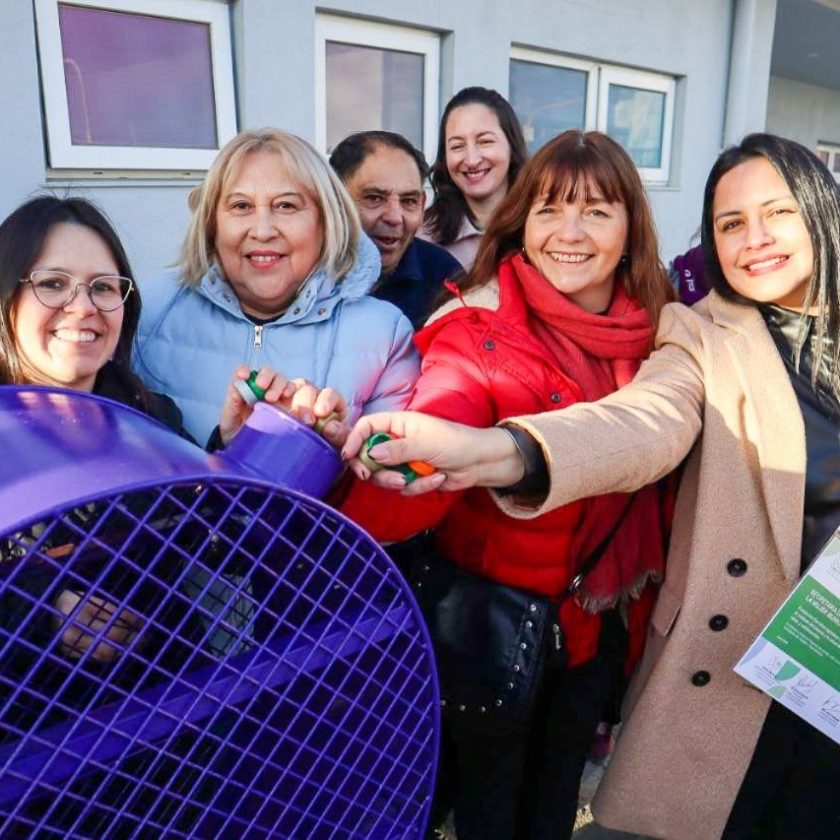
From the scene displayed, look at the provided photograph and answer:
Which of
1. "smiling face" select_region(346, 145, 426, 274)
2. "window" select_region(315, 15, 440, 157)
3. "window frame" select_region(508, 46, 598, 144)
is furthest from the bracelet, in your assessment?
"window frame" select_region(508, 46, 598, 144)

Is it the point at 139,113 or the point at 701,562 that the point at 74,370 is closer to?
the point at 701,562

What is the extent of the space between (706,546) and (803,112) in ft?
38.5

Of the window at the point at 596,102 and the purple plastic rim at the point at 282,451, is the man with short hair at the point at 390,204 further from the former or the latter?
the window at the point at 596,102

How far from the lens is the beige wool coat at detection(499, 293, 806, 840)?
1278 mm

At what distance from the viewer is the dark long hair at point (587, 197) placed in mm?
1462

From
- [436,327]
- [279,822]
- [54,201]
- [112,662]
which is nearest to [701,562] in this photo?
[436,327]

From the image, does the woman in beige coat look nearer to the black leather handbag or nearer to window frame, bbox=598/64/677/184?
the black leather handbag

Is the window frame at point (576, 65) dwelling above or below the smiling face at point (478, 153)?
above

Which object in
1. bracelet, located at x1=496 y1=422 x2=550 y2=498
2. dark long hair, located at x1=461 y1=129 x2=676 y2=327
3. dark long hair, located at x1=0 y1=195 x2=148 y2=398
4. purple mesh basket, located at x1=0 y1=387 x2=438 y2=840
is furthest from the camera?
dark long hair, located at x1=461 y1=129 x2=676 y2=327

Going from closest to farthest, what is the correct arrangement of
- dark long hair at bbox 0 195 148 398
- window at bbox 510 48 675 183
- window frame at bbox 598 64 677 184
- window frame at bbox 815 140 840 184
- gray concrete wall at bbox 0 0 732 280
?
dark long hair at bbox 0 195 148 398 → gray concrete wall at bbox 0 0 732 280 → window at bbox 510 48 675 183 → window frame at bbox 598 64 677 184 → window frame at bbox 815 140 840 184

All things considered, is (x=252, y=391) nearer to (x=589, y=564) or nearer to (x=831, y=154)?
(x=589, y=564)

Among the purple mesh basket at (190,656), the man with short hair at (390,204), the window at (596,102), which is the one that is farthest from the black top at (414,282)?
the window at (596,102)

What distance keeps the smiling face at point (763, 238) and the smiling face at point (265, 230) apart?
0.85 metres

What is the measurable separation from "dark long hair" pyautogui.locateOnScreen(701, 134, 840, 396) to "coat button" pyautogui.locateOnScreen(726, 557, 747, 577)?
367 mm
